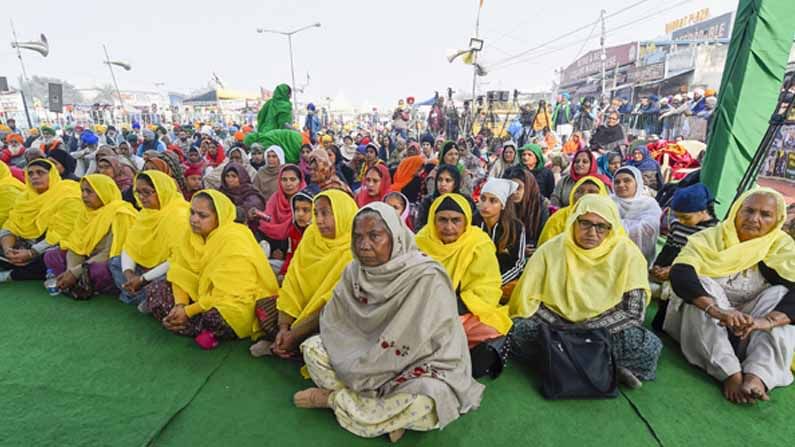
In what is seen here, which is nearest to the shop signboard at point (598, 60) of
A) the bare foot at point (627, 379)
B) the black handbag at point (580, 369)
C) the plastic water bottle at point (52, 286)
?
the bare foot at point (627, 379)

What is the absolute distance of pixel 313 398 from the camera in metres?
2.11

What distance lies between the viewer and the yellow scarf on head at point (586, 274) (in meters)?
2.33

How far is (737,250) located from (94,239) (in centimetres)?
453

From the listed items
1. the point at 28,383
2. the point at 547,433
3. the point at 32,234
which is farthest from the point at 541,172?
the point at 32,234

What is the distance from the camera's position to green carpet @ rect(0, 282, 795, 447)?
78.4 inches

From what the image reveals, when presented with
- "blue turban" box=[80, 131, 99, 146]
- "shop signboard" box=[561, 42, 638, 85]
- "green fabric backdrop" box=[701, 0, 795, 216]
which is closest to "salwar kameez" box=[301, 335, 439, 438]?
"green fabric backdrop" box=[701, 0, 795, 216]

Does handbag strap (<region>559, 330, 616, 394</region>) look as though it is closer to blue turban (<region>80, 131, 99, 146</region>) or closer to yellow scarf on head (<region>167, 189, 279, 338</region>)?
yellow scarf on head (<region>167, 189, 279, 338</region>)

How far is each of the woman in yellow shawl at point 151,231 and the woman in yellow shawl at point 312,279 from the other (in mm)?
1027

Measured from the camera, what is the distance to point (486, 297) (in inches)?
96.6

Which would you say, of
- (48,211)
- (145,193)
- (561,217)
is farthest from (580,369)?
(48,211)

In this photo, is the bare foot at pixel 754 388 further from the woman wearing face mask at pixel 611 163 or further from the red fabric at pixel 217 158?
the red fabric at pixel 217 158

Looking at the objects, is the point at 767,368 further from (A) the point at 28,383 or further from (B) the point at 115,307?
(B) the point at 115,307

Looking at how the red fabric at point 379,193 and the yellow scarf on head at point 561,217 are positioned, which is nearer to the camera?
the yellow scarf on head at point 561,217

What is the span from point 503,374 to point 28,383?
2697 millimetres
